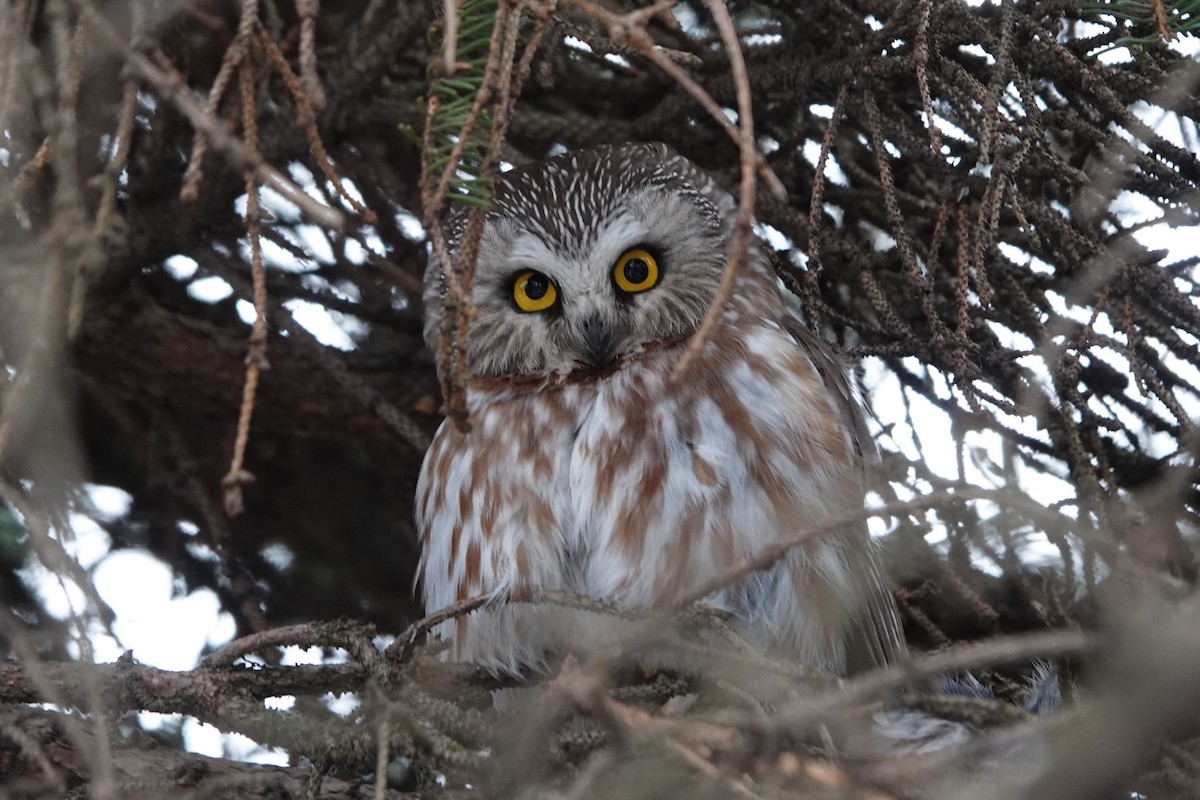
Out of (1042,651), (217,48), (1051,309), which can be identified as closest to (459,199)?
(1042,651)

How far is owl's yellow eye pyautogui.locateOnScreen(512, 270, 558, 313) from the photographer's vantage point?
318cm

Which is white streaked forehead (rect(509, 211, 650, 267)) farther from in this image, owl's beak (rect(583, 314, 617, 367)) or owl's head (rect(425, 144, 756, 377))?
owl's beak (rect(583, 314, 617, 367))

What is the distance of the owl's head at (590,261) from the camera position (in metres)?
3.11

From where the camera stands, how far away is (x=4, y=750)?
7.77 feet

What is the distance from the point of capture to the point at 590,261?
10.3 feet

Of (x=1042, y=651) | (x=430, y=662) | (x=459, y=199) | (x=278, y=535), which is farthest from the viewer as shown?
(x=278, y=535)

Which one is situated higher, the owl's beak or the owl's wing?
the owl's beak

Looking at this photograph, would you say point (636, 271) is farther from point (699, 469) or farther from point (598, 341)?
point (699, 469)

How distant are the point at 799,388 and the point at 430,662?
1185mm

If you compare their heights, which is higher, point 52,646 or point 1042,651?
point 52,646

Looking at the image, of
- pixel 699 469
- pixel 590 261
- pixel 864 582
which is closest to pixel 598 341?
pixel 590 261

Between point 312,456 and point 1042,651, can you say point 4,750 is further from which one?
point 1042,651

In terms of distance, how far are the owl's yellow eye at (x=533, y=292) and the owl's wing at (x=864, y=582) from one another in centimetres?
64

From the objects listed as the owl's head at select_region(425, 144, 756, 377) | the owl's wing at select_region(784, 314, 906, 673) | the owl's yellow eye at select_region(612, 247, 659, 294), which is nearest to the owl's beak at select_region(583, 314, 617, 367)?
the owl's head at select_region(425, 144, 756, 377)
